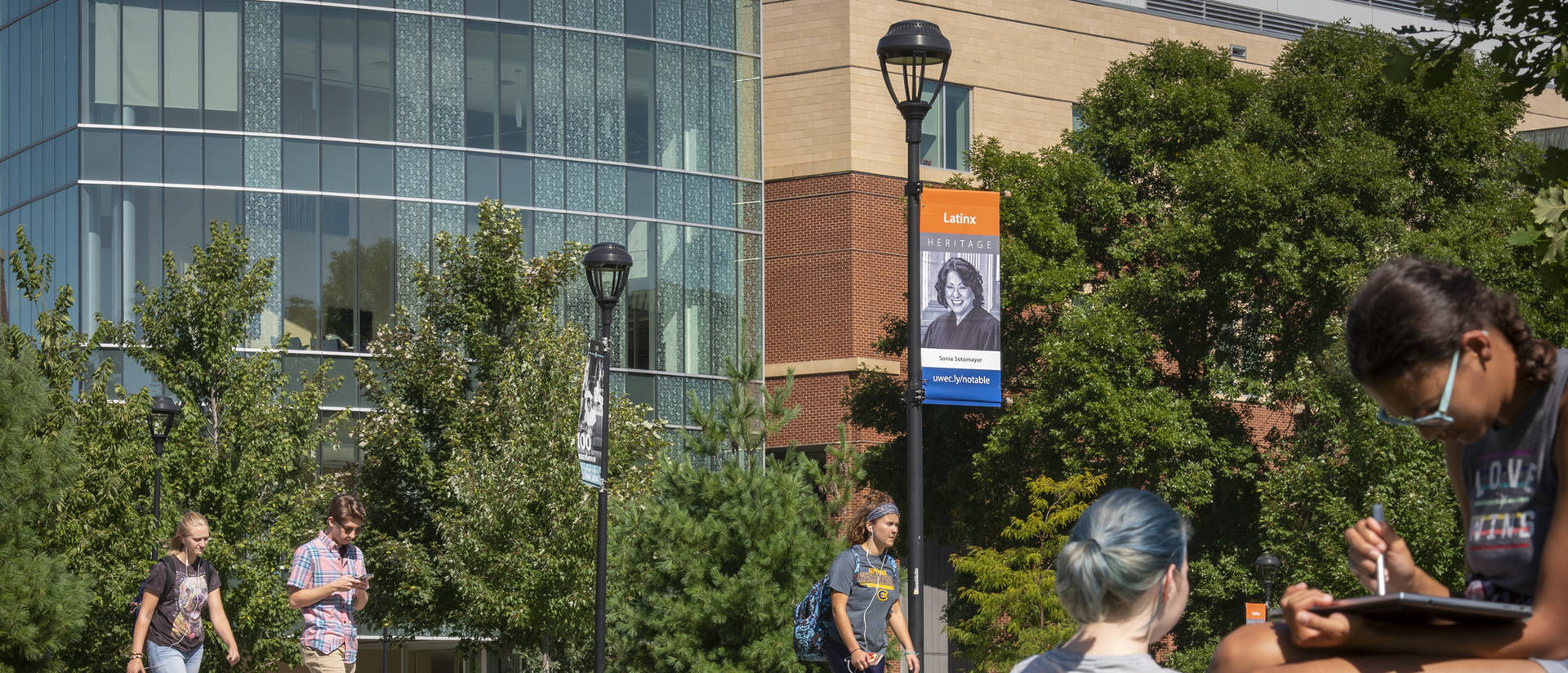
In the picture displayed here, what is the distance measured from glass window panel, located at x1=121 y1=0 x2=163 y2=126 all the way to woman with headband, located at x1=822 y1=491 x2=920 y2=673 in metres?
30.1

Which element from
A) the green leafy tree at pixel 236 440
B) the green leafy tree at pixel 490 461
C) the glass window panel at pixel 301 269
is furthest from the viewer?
the glass window panel at pixel 301 269

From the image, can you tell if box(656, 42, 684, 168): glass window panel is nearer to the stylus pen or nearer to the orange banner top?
the orange banner top

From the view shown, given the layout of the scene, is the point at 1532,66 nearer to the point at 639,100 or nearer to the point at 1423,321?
the point at 1423,321

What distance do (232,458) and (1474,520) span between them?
71.1ft

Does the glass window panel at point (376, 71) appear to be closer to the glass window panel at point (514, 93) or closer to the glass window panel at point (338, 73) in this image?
the glass window panel at point (338, 73)

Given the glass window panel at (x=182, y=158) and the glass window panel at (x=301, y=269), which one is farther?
the glass window panel at (x=301, y=269)

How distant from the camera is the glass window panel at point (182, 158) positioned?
36.4 m

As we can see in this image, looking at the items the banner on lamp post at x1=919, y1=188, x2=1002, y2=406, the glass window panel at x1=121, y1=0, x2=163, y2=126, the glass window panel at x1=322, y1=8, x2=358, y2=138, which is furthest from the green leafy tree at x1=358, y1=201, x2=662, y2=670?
the glass window panel at x1=121, y1=0, x2=163, y2=126

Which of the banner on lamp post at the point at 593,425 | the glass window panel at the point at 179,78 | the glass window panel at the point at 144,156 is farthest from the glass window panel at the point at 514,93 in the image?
the banner on lamp post at the point at 593,425

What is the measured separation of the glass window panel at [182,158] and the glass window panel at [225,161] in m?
0.18

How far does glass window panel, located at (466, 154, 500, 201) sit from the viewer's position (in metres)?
38.3

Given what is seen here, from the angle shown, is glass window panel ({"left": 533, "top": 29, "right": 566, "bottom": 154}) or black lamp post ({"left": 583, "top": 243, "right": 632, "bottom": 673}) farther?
glass window panel ({"left": 533, "top": 29, "right": 566, "bottom": 154})

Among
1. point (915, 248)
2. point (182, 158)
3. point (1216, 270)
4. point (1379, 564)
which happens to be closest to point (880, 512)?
point (915, 248)

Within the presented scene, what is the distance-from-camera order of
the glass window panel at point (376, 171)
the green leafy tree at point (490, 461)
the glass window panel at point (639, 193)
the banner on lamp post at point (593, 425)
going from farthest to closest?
the glass window panel at point (639, 193) → the glass window panel at point (376, 171) → the green leafy tree at point (490, 461) → the banner on lamp post at point (593, 425)
